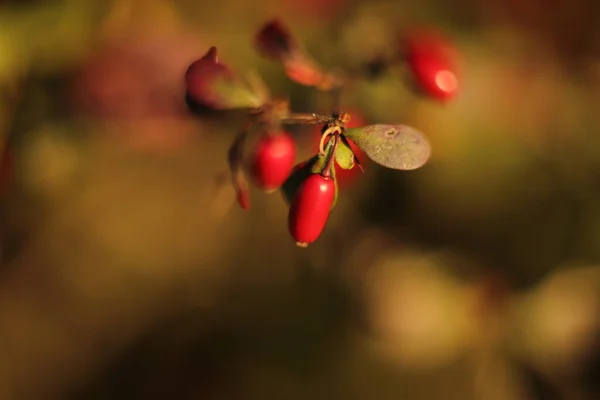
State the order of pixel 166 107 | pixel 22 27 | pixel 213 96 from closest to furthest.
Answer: pixel 213 96 < pixel 22 27 < pixel 166 107

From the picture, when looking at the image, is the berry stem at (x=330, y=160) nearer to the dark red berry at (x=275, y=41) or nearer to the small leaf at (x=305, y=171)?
the small leaf at (x=305, y=171)

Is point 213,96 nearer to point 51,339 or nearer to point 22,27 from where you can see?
point 22,27

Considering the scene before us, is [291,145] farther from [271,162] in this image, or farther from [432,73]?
[432,73]

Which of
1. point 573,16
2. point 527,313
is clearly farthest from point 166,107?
point 573,16

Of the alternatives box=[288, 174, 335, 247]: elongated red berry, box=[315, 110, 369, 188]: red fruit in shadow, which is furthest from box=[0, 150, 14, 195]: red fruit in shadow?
box=[288, 174, 335, 247]: elongated red berry

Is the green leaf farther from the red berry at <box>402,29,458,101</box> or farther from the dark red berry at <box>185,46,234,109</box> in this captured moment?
the red berry at <box>402,29,458,101</box>
